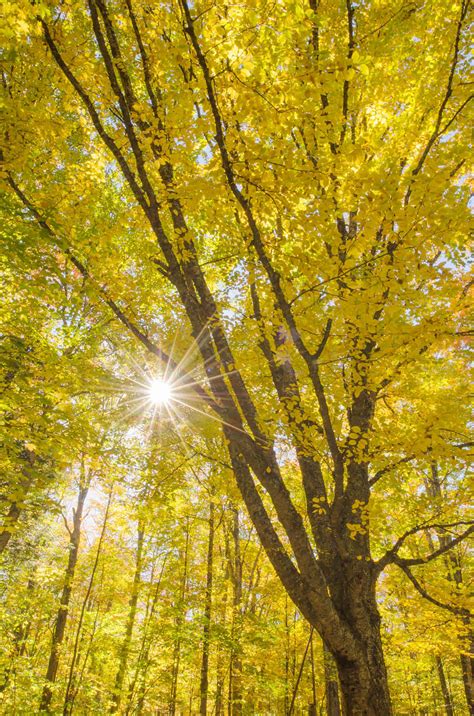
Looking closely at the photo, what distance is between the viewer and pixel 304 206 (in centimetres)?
408

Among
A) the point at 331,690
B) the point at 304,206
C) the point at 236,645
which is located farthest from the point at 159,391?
the point at 331,690

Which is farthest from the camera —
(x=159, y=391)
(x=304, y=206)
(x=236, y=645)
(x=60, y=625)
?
(x=60, y=625)

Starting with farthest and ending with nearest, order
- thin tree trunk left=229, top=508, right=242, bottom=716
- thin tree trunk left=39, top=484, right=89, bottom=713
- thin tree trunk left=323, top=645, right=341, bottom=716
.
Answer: thin tree trunk left=39, top=484, right=89, bottom=713, thin tree trunk left=323, top=645, right=341, bottom=716, thin tree trunk left=229, top=508, right=242, bottom=716

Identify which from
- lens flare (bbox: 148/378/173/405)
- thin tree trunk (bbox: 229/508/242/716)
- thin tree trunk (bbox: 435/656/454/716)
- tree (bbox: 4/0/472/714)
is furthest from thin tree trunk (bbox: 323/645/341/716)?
lens flare (bbox: 148/378/173/405)

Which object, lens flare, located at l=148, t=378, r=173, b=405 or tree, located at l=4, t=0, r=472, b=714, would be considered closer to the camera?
tree, located at l=4, t=0, r=472, b=714

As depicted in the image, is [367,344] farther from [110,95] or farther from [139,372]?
[139,372]

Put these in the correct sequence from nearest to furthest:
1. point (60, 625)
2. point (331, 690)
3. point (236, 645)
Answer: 1. point (236, 645)
2. point (331, 690)
3. point (60, 625)

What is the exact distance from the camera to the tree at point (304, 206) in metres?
2.88

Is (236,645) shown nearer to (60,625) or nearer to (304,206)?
(60,625)

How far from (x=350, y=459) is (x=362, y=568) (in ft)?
3.62

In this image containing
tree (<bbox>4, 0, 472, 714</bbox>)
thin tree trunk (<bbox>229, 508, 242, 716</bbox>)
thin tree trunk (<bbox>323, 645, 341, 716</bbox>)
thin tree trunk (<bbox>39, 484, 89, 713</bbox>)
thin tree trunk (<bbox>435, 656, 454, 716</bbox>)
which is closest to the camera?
tree (<bbox>4, 0, 472, 714</bbox>)

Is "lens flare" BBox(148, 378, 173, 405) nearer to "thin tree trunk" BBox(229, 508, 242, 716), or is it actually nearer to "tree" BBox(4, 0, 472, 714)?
"tree" BBox(4, 0, 472, 714)

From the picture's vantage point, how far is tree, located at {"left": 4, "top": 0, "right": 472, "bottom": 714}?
288cm

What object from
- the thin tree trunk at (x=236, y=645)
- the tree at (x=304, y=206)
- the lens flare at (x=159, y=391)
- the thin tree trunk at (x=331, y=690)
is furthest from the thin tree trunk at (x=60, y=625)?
A: the tree at (x=304, y=206)
